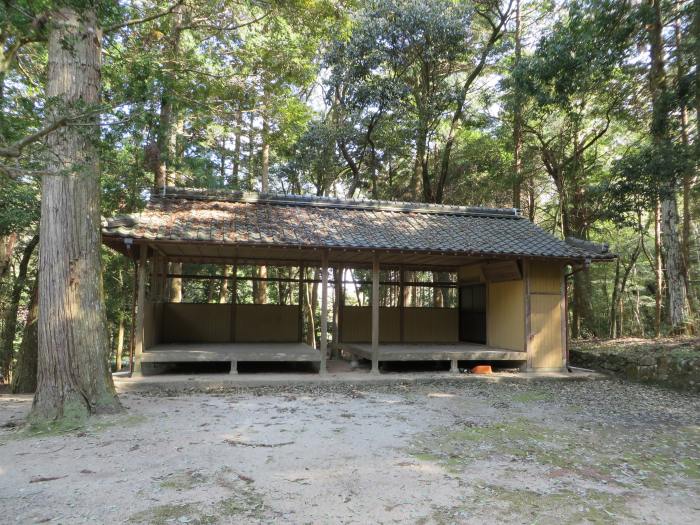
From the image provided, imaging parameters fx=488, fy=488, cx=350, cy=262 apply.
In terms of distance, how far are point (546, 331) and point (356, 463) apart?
6.82 metres

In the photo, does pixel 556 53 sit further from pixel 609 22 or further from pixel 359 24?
pixel 359 24

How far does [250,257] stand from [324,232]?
252 cm

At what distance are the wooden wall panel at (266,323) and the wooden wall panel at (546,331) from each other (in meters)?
5.46

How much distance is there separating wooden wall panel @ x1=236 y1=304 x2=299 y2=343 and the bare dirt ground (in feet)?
14.3

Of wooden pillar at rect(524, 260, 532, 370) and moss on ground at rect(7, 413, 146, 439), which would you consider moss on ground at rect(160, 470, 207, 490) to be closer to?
moss on ground at rect(7, 413, 146, 439)

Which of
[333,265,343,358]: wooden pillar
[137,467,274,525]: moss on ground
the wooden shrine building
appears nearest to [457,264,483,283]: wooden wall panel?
the wooden shrine building

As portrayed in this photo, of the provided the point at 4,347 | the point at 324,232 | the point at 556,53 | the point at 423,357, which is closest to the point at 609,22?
the point at 556,53

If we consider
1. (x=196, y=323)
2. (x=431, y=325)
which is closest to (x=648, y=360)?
(x=431, y=325)

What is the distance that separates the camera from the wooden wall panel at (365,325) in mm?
11914

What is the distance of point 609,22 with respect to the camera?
8.08m

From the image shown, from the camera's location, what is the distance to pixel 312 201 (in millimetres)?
10953

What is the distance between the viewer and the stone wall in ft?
27.7

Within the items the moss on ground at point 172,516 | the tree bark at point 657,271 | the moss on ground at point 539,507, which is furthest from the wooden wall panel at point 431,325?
the moss on ground at point 172,516

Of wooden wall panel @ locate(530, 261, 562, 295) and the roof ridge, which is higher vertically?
the roof ridge
